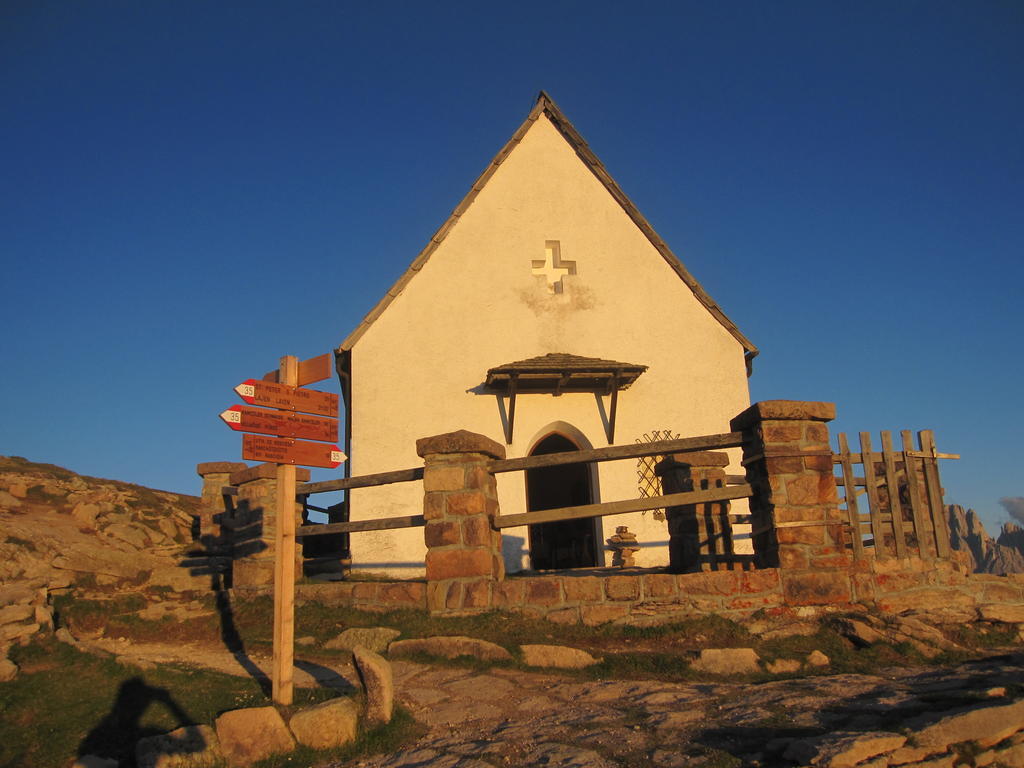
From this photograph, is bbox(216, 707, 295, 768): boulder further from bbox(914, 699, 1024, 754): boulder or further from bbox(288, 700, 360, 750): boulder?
bbox(914, 699, 1024, 754): boulder

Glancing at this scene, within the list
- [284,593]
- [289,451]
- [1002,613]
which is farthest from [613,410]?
[284,593]

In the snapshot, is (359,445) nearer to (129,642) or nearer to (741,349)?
(129,642)

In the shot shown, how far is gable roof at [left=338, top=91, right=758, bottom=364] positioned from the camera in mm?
14445

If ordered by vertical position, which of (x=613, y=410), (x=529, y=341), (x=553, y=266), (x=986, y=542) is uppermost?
(x=553, y=266)

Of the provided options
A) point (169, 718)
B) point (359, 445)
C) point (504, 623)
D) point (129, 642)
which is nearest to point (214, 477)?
point (359, 445)

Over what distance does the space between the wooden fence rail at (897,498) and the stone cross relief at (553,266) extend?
24.6 feet

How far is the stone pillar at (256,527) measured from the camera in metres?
9.05

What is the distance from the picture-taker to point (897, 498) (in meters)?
8.27

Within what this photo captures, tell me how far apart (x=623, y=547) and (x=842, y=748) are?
9801mm

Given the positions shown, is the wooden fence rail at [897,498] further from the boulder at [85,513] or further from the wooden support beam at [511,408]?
the boulder at [85,513]

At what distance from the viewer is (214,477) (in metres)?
13.1

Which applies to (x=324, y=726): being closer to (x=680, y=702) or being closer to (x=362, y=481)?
(x=680, y=702)

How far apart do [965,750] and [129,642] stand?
7.44 metres

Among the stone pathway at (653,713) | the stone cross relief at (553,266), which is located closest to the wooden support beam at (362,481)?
the stone pathway at (653,713)
